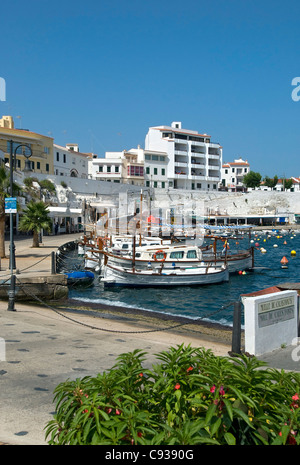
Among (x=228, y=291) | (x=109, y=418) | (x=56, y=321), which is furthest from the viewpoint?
(x=228, y=291)

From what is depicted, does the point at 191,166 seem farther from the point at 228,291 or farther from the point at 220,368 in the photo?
the point at 220,368

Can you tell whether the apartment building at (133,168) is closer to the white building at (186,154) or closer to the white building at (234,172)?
the white building at (186,154)

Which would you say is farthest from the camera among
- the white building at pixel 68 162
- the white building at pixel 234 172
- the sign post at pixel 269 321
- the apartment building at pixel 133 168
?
the white building at pixel 234 172

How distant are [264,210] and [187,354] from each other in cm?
11325

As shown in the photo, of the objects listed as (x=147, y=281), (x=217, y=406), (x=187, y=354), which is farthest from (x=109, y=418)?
(x=147, y=281)

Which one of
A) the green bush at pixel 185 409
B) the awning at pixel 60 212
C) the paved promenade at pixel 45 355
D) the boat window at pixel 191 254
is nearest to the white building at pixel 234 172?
the awning at pixel 60 212

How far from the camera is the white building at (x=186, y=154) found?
106 m

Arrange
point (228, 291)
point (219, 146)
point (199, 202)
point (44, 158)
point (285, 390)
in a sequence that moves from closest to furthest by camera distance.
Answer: point (285, 390) < point (228, 291) < point (44, 158) < point (199, 202) < point (219, 146)

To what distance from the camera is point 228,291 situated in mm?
30109

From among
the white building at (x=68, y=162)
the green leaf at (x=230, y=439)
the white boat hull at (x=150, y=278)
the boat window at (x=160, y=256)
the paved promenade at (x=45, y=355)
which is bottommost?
the white boat hull at (x=150, y=278)

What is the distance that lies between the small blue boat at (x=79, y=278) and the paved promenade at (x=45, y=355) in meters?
11.8

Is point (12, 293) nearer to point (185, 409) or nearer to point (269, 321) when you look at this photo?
point (269, 321)

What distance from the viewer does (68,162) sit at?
3334 inches

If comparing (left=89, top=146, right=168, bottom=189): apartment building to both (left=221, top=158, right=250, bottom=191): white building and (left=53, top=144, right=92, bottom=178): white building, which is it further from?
(left=221, top=158, right=250, bottom=191): white building
